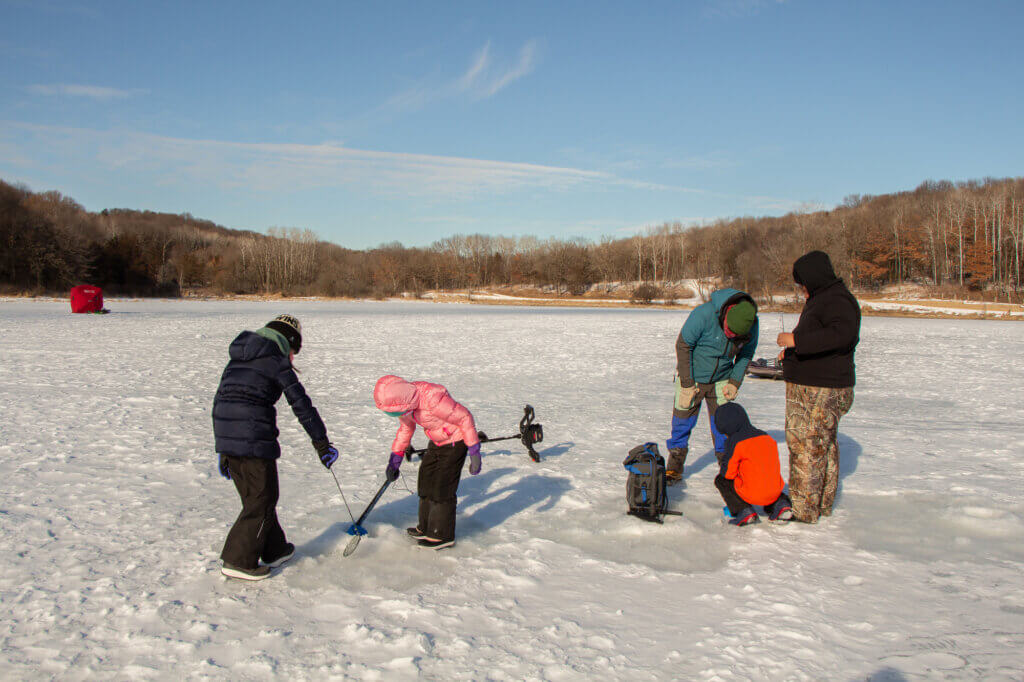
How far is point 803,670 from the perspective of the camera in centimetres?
311

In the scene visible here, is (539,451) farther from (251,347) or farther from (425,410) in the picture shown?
(251,347)

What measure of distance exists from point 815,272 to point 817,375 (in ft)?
2.46

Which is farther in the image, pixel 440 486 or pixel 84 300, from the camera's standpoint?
pixel 84 300

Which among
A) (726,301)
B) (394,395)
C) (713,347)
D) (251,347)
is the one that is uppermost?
(726,301)

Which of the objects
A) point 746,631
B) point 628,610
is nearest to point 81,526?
point 628,610

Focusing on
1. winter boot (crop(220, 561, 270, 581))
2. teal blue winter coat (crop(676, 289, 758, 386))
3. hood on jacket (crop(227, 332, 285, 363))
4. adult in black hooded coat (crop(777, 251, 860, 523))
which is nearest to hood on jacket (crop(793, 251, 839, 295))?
adult in black hooded coat (crop(777, 251, 860, 523))

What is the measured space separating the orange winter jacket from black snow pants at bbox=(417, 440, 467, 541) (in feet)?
7.03

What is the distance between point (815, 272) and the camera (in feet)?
15.1

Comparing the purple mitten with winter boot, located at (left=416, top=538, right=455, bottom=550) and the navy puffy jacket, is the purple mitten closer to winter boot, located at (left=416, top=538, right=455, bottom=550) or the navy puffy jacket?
winter boot, located at (left=416, top=538, right=455, bottom=550)

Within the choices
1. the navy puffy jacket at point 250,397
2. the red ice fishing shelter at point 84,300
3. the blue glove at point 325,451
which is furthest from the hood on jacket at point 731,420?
the red ice fishing shelter at point 84,300

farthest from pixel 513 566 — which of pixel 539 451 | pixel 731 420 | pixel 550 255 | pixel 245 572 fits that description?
pixel 550 255

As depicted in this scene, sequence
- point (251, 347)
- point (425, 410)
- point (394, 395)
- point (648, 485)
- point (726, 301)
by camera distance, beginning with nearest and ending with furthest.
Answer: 1. point (251, 347)
2. point (394, 395)
3. point (425, 410)
4. point (648, 485)
5. point (726, 301)

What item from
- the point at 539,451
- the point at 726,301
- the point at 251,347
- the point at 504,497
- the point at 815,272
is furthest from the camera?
the point at 539,451

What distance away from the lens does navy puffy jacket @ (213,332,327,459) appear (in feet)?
12.5
